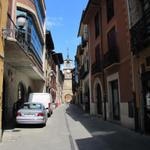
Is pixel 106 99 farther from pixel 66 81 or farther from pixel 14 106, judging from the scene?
pixel 66 81

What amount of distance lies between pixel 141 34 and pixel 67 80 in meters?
76.6

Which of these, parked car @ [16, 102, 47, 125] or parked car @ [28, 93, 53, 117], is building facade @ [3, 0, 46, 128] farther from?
parked car @ [28, 93, 53, 117]

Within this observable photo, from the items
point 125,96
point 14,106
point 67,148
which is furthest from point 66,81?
point 67,148

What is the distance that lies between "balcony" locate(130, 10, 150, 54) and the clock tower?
7205cm

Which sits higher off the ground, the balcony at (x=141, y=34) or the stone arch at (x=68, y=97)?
the balcony at (x=141, y=34)

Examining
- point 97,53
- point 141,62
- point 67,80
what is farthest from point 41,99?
point 67,80

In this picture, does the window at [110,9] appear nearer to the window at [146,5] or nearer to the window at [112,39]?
the window at [112,39]

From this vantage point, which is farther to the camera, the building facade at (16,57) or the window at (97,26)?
the window at (97,26)

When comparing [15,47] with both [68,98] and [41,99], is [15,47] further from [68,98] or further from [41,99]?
[68,98]

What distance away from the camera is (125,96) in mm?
15047

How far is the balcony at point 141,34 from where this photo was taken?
11.4 m

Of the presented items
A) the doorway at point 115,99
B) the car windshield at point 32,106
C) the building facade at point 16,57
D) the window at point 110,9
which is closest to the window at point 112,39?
the window at point 110,9

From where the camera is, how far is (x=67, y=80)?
289ft

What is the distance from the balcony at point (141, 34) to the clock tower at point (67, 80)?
72.1 m
